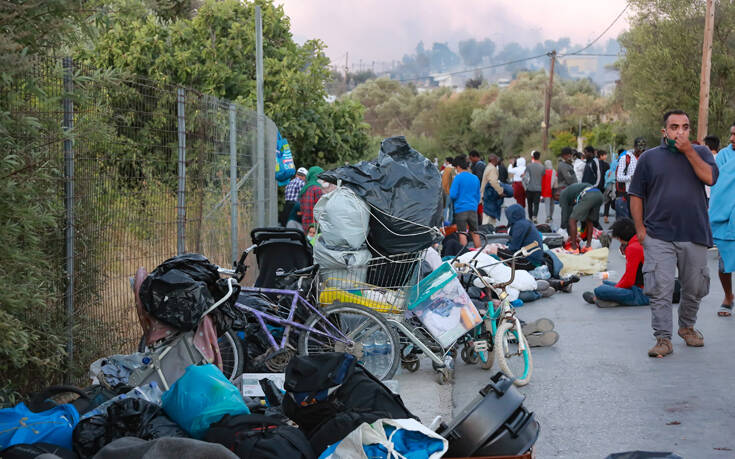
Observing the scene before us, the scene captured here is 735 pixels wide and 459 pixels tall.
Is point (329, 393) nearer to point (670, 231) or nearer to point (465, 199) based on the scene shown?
point (670, 231)

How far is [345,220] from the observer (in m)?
7.28

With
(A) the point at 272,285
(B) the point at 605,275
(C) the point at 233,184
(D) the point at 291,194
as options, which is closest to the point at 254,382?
(A) the point at 272,285

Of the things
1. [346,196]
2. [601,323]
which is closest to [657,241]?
[601,323]

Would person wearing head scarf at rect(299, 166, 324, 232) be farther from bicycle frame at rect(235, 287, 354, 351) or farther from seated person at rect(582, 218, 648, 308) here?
bicycle frame at rect(235, 287, 354, 351)

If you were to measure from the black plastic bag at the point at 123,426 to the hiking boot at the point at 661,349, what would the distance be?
4.78 meters

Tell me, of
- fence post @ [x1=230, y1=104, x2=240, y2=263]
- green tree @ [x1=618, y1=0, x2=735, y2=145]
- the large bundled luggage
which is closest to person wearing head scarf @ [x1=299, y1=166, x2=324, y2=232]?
fence post @ [x1=230, y1=104, x2=240, y2=263]

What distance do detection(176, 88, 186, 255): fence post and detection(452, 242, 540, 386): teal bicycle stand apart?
8.48 feet

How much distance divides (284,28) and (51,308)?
51.9ft

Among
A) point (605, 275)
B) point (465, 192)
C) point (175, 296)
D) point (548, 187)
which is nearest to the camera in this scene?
point (175, 296)

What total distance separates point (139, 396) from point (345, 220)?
2.62 meters

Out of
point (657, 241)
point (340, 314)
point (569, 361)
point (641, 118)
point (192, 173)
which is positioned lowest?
point (569, 361)

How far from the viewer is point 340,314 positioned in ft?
23.8

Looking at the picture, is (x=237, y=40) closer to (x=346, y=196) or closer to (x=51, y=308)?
(x=346, y=196)

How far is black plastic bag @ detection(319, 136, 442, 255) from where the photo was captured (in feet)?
24.0
